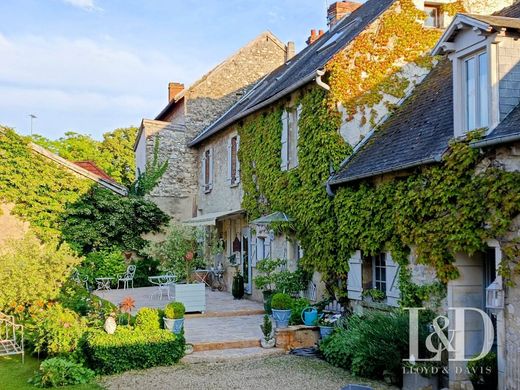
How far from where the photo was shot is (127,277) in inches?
880

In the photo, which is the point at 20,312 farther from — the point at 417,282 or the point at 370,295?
the point at 417,282

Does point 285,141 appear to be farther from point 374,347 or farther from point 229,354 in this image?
point 374,347

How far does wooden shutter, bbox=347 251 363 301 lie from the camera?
11.8m

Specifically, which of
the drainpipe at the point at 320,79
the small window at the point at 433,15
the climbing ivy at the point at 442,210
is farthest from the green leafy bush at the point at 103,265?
the small window at the point at 433,15

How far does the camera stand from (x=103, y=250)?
22.9 metres

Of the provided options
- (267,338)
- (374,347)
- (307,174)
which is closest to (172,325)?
(267,338)

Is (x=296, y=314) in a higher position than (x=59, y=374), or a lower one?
higher

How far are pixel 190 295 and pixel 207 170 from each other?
10072 millimetres

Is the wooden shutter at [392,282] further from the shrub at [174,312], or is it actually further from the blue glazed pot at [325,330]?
the shrub at [174,312]

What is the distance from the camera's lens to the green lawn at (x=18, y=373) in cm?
891

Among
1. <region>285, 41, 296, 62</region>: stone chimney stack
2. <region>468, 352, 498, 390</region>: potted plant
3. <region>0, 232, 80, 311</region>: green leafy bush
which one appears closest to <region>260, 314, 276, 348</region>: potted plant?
<region>468, 352, 498, 390</region>: potted plant

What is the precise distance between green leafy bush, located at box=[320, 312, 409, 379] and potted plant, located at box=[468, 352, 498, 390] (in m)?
1.04

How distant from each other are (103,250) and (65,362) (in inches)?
553

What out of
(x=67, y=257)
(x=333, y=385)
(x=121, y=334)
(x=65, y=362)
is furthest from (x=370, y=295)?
(x=67, y=257)
